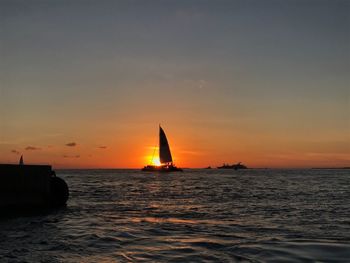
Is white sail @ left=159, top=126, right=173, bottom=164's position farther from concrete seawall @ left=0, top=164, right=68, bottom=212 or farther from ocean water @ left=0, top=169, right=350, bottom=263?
ocean water @ left=0, top=169, right=350, bottom=263

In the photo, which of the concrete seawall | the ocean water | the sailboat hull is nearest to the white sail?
the sailboat hull

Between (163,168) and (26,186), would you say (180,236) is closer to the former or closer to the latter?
(26,186)

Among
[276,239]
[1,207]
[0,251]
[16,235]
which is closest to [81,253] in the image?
[0,251]

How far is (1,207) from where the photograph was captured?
82.8 ft

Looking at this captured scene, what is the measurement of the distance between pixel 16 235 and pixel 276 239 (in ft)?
36.1

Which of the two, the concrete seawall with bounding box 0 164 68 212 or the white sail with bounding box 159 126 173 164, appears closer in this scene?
the concrete seawall with bounding box 0 164 68 212

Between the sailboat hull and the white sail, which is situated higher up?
the white sail

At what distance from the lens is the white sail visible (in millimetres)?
126531

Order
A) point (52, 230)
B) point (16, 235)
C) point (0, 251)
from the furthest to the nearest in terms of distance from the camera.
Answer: point (52, 230) < point (16, 235) < point (0, 251)

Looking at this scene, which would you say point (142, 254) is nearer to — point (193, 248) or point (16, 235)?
point (193, 248)

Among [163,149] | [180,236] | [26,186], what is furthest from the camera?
[163,149]

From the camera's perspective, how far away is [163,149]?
129000mm

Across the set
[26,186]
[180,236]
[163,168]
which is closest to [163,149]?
[163,168]

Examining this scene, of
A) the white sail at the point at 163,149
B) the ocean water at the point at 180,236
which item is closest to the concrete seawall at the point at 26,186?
the ocean water at the point at 180,236
